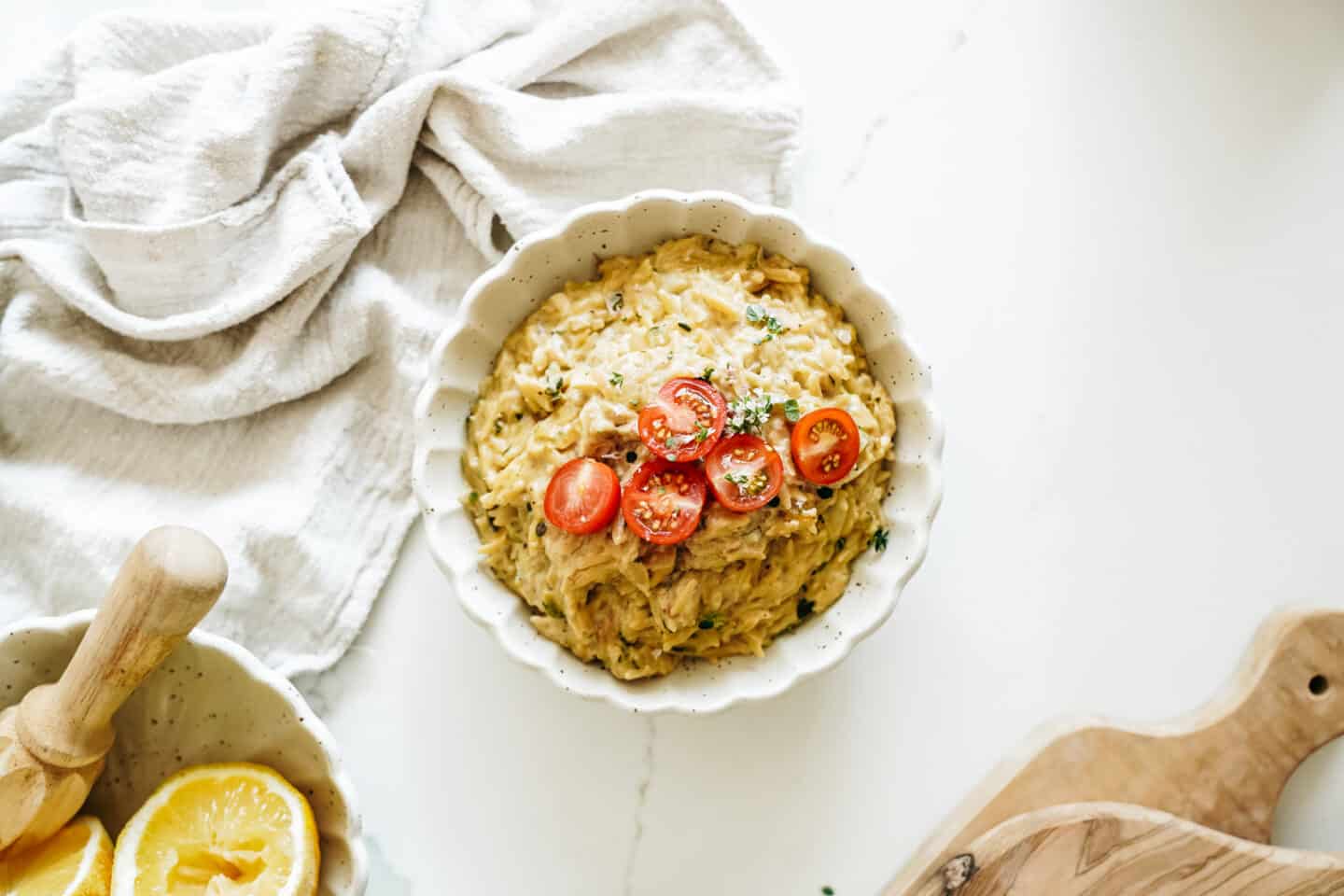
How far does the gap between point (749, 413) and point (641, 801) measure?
3.21ft

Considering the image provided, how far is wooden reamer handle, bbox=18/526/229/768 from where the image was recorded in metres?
1.90

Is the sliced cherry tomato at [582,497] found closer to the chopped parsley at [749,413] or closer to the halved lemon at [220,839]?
the chopped parsley at [749,413]

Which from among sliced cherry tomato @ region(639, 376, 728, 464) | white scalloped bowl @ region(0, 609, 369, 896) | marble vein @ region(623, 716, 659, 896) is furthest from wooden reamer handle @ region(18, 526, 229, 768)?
Result: marble vein @ region(623, 716, 659, 896)

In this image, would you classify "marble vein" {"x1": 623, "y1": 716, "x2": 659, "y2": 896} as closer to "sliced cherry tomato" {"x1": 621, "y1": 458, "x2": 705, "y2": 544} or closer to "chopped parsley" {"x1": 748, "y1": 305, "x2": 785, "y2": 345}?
"sliced cherry tomato" {"x1": 621, "y1": 458, "x2": 705, "y2": 544}

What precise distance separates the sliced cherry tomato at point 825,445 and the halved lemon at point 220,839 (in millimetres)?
1117

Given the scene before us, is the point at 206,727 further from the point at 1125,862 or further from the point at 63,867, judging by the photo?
the point at 1125,862

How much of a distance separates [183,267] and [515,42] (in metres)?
0.89

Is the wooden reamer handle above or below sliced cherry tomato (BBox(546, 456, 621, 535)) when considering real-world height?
below

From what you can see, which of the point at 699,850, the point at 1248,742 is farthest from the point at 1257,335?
the point at 699,850

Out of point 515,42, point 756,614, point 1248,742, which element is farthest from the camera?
point 515,42

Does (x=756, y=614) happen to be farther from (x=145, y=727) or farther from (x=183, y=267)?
(x=183, y=267)

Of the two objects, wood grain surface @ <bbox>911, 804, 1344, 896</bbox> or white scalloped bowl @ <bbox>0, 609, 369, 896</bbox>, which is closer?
white scalloped bowl @ <bbox>0, 609, 369, 896</bbox>

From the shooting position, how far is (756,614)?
7.39 ft

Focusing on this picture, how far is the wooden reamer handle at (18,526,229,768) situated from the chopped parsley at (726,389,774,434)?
36.0 inches
